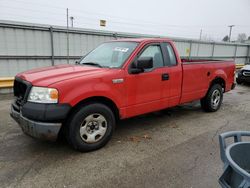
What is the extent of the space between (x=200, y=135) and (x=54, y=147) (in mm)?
2855

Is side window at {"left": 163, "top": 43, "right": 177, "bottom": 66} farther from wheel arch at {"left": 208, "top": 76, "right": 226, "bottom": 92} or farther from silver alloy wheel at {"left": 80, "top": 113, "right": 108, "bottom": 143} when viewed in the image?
silver alloy wheel at {"left": 80, "top": 113, "right": 108, "bottom": 143}

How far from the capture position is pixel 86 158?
10.6 ft

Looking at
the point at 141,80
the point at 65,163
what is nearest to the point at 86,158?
the point at 65,163

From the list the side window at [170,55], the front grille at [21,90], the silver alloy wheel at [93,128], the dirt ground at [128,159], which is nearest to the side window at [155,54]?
the side window at [170,55]

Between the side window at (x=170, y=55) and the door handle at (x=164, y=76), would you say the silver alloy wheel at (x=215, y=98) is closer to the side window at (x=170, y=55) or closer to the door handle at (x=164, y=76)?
the side window at (x=170, y=55)

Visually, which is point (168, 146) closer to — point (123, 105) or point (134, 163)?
point (134, 163)

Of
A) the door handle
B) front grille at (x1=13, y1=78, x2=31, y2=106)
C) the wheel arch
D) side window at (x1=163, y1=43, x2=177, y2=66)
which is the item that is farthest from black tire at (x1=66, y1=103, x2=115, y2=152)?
the wheel arch

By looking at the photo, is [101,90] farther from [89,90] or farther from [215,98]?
[215,98]

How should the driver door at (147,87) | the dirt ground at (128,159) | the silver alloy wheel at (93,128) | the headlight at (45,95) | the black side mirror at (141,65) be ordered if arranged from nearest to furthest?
the dirt ground at (128,159), the headlight at (45,95), the silver alloy wheel at (93,128), the black side mirror at (141,65), the driver door at (147,87)

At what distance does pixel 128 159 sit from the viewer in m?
3.23

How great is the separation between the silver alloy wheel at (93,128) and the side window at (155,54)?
1.59m

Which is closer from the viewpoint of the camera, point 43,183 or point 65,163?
point 43,183

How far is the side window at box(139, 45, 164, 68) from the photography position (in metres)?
4.15

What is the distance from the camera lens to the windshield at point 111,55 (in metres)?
3.85
